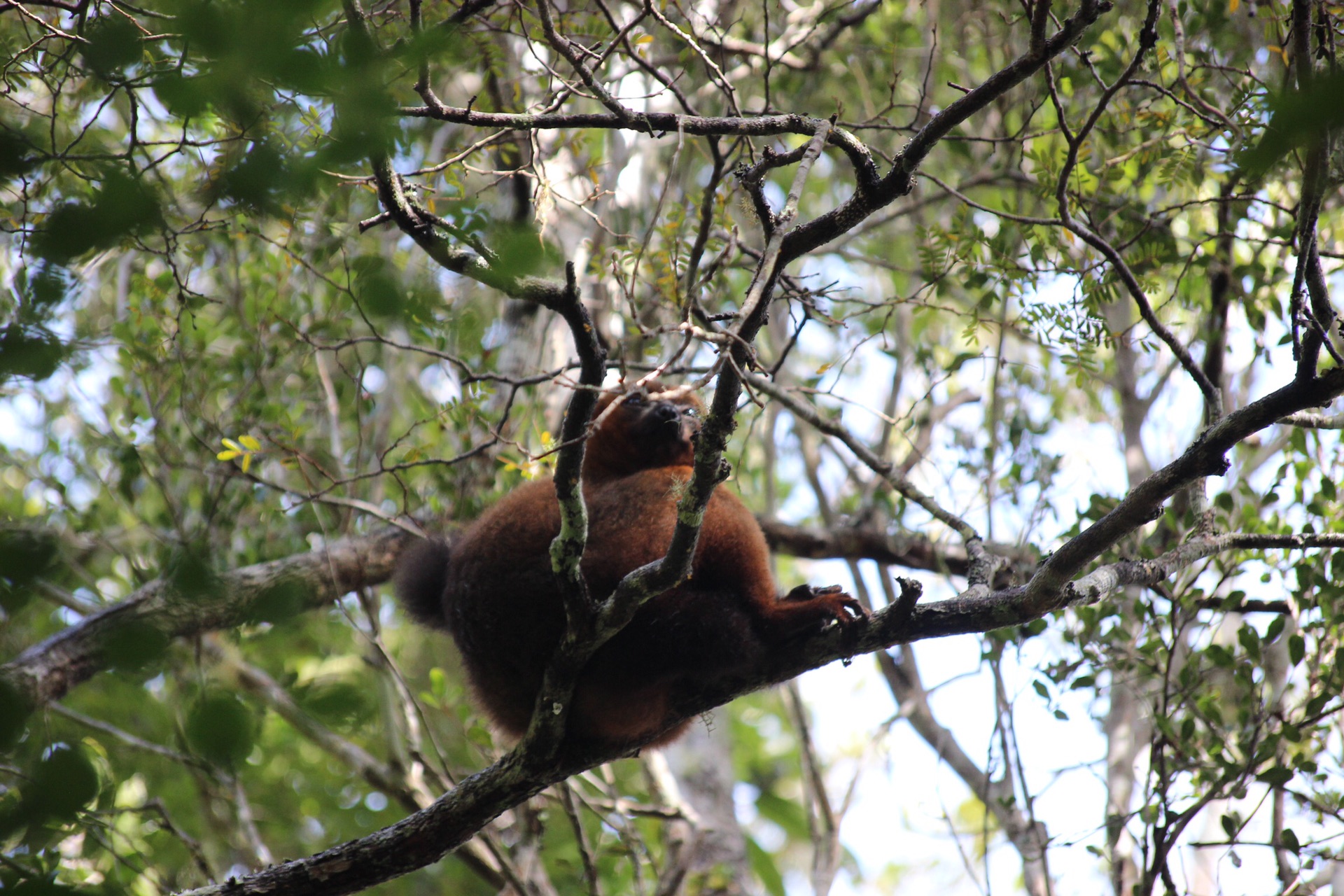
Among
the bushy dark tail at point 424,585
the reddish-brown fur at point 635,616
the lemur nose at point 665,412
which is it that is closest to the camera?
the reddish-brown fur at point 635,616

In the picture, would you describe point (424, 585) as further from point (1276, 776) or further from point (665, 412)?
point (1276, 776)

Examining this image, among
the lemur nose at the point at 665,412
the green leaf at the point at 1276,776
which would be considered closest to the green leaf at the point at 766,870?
the green leaf at the point at 1276,776

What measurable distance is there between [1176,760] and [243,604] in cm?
508

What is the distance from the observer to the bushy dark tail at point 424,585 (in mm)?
4672

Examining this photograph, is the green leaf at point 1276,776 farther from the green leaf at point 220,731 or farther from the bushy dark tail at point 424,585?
the green leaf at point 220,731

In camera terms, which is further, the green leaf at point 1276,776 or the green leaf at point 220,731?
the green leaf at point 1276,776

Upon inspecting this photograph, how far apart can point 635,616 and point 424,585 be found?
136 centimetres

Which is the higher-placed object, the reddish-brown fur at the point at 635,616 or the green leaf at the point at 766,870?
the green leaf at the point at 766,870

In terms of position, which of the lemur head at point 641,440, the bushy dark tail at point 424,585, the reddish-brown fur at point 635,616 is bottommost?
the reddish-brown fur at point 635,616

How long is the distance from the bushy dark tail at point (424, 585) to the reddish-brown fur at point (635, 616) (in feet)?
0.82

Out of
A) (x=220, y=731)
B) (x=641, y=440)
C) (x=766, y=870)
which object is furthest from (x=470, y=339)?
(x=766, y=870)

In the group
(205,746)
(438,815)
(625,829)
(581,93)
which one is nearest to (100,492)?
(625,829)

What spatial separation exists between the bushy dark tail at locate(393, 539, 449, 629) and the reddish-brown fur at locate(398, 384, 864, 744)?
0.25 metres

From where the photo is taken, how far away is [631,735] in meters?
4.09
